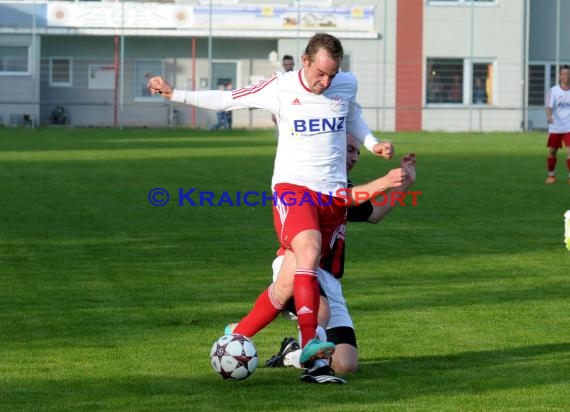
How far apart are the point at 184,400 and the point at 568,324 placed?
3895 millimetres

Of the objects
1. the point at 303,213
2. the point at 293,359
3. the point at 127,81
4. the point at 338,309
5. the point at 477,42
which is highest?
the point at 477,42

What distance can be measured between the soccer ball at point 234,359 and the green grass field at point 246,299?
75 millimetres

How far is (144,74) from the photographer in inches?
2202

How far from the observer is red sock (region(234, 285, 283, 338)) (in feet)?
27.1

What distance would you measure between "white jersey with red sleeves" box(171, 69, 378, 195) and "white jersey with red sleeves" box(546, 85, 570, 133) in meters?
18.8

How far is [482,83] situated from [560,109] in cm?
2928

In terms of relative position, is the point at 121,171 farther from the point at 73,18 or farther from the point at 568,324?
the point at 73,18

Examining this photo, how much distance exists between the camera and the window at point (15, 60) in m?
55.2

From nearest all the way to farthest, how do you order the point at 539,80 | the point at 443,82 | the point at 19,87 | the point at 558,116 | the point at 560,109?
1. the point at 558,116
2. the point at 560,109
3. the point at 19,87
4. the point at 443,82
5. the point at 539,80

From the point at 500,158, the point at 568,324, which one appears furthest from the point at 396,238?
the point at 500,158

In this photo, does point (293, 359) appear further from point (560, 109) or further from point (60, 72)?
point (60, 72)

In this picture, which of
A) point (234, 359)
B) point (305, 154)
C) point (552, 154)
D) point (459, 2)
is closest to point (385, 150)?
point (305, 154)

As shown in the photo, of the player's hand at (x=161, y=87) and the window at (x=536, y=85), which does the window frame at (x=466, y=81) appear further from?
the player's hand at (x=161, y=87)

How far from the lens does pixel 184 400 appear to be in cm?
734
